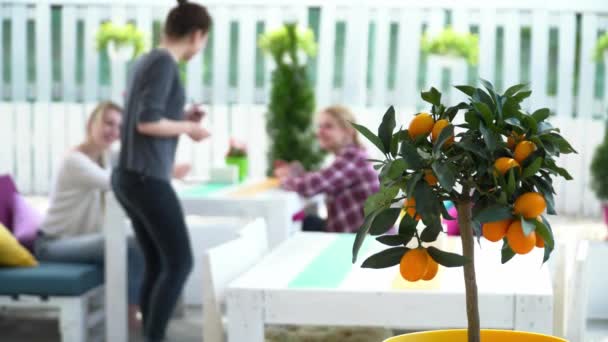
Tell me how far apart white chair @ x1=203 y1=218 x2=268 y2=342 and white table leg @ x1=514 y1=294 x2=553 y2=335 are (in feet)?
2.53

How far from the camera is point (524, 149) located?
131 centimetres

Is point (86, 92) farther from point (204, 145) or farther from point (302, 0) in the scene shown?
point (302, 0)

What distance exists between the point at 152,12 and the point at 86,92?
109cm

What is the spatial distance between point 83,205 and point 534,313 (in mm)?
2945

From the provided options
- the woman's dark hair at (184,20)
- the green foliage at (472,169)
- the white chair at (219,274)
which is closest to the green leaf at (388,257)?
the green foliage at (472,169)

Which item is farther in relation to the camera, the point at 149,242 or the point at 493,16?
the point at 493,16

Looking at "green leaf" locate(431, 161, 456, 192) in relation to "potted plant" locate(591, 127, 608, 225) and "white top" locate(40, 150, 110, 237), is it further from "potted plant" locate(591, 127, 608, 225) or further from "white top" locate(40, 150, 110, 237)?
"potted plant" locate(591, 127, 608, 225)

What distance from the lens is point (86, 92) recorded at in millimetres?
11805

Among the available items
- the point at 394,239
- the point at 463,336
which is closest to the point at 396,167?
the point at 394,239

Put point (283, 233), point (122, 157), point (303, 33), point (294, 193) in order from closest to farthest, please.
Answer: point (122, 157) → point (283, 233) → point (294, 193) → point (303, 33)

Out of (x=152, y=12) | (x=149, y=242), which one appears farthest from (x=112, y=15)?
(x=149, y=242)

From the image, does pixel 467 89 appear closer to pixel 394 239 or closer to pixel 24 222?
pixel 394 239

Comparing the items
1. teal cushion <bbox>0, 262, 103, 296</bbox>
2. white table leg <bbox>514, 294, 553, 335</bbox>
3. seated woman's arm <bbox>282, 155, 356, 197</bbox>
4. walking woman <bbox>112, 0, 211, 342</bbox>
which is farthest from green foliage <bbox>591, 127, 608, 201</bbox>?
white table leg <bbox>514, 294, 553, 335</bbox>

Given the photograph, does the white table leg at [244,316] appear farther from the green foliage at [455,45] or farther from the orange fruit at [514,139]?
the green foliage at [455,45]
